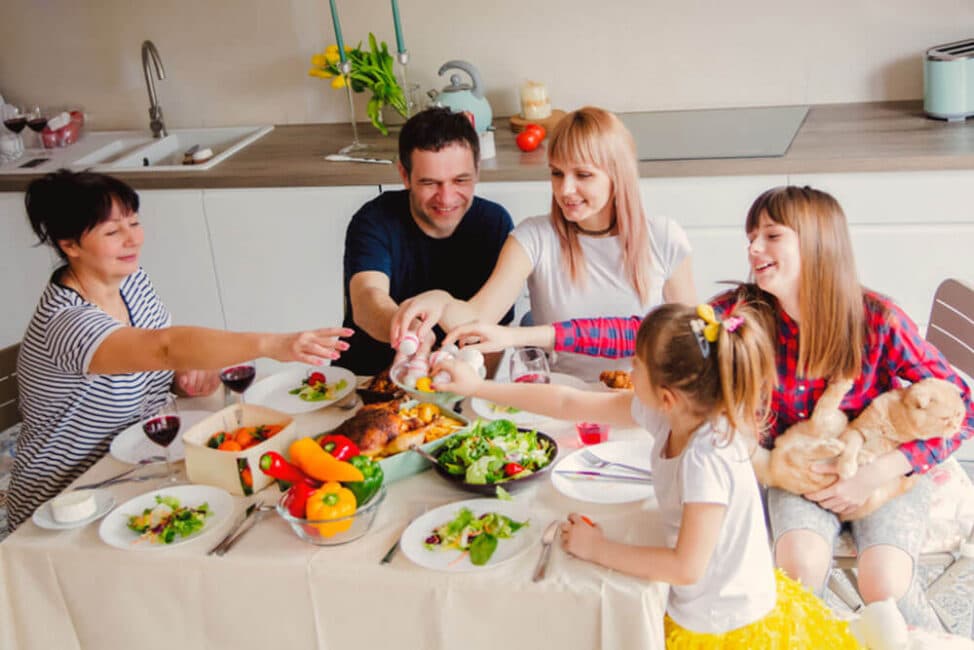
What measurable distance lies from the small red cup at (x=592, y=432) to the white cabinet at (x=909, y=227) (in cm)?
140

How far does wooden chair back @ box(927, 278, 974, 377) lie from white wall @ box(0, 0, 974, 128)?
54.3 inches

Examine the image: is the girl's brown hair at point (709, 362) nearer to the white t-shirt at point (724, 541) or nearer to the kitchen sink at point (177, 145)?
the white t-shirt at point (724, 541)

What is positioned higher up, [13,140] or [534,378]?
[13,140]

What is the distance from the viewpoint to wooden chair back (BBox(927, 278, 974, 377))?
2107 mm

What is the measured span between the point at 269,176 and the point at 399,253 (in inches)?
39.1

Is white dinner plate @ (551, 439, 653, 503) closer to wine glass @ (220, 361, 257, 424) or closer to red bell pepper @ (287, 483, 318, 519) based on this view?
red bell pepper @ (287, 483, 318, 519)

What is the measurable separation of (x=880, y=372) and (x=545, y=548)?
780 mm

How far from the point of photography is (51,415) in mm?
2107

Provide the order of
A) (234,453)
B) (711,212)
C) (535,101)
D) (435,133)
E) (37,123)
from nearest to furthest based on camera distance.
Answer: (234,453) → (435,133) → (711,212) → (535,101) → (37,123)

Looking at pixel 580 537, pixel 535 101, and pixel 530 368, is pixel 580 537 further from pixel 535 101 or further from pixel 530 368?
pixel 535 101

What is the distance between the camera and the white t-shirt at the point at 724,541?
1503 mm

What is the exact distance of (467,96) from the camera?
132 inches

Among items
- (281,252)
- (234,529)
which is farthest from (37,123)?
(234,529)

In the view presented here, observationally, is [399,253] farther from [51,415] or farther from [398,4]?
[398,4]
